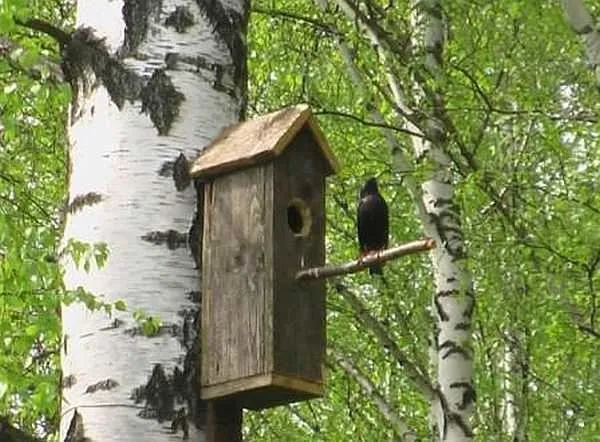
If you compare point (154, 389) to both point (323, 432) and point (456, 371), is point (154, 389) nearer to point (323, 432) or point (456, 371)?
point (456, 371)

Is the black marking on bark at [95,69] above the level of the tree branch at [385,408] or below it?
above

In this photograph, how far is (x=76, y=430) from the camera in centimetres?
314

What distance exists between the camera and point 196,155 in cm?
342

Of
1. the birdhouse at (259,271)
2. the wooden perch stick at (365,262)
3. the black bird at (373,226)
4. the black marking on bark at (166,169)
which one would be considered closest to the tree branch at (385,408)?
the black bird at (373,226)

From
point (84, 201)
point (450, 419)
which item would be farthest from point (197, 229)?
point (450, 419)

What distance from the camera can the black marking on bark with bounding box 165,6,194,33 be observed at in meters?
3.46

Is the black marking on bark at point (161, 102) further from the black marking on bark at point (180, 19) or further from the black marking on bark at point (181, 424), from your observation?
the black marking on bark at point (181, 424)

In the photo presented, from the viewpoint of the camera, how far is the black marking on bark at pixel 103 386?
3129 millimetres

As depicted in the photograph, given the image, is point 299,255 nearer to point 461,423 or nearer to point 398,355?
point 461,423

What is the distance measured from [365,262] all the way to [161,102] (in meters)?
0.59

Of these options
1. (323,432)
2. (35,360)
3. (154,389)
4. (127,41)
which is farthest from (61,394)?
(323,432)

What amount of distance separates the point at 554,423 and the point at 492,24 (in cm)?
379

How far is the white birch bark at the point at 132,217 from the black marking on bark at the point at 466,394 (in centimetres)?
359

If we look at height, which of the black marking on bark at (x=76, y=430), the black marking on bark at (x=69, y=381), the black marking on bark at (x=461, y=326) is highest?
the black marking on bark at (x=461, y=326)
